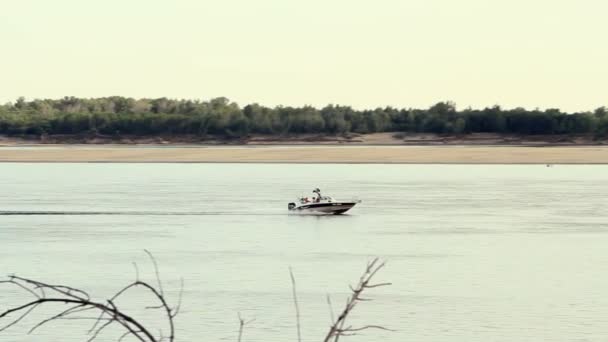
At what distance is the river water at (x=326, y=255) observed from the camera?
30312 mm

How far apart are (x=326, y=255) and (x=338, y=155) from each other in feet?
363

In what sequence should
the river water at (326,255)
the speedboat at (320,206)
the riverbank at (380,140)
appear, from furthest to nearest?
the riverbank at (380,140), the speedboat at (320,206), the river water at (326,255)

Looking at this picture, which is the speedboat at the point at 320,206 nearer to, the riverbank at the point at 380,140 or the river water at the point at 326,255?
the river water at the point at 326,255

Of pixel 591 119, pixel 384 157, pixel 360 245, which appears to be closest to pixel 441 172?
pixel 384 157

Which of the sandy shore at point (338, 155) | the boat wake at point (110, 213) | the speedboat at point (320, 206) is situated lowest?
the sandy shore at point (338, 155)

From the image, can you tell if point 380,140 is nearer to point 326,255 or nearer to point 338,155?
point 338,155

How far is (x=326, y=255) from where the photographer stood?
48.2m

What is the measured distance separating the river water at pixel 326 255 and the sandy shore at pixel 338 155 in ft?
147

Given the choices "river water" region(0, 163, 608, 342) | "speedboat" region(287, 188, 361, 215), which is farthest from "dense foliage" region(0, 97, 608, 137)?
"speedboat" region(287, 188, 361, 215)

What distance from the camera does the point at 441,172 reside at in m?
136

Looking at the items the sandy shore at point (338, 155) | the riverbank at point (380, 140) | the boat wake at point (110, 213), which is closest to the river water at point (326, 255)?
the boat wake at point (110, 213)

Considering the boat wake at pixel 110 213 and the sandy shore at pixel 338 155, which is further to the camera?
the sandy shore at pixel 338 155

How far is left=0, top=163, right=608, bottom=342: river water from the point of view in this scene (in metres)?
30.3

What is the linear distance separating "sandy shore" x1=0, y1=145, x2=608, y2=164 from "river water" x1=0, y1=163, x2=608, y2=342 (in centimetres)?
4479
